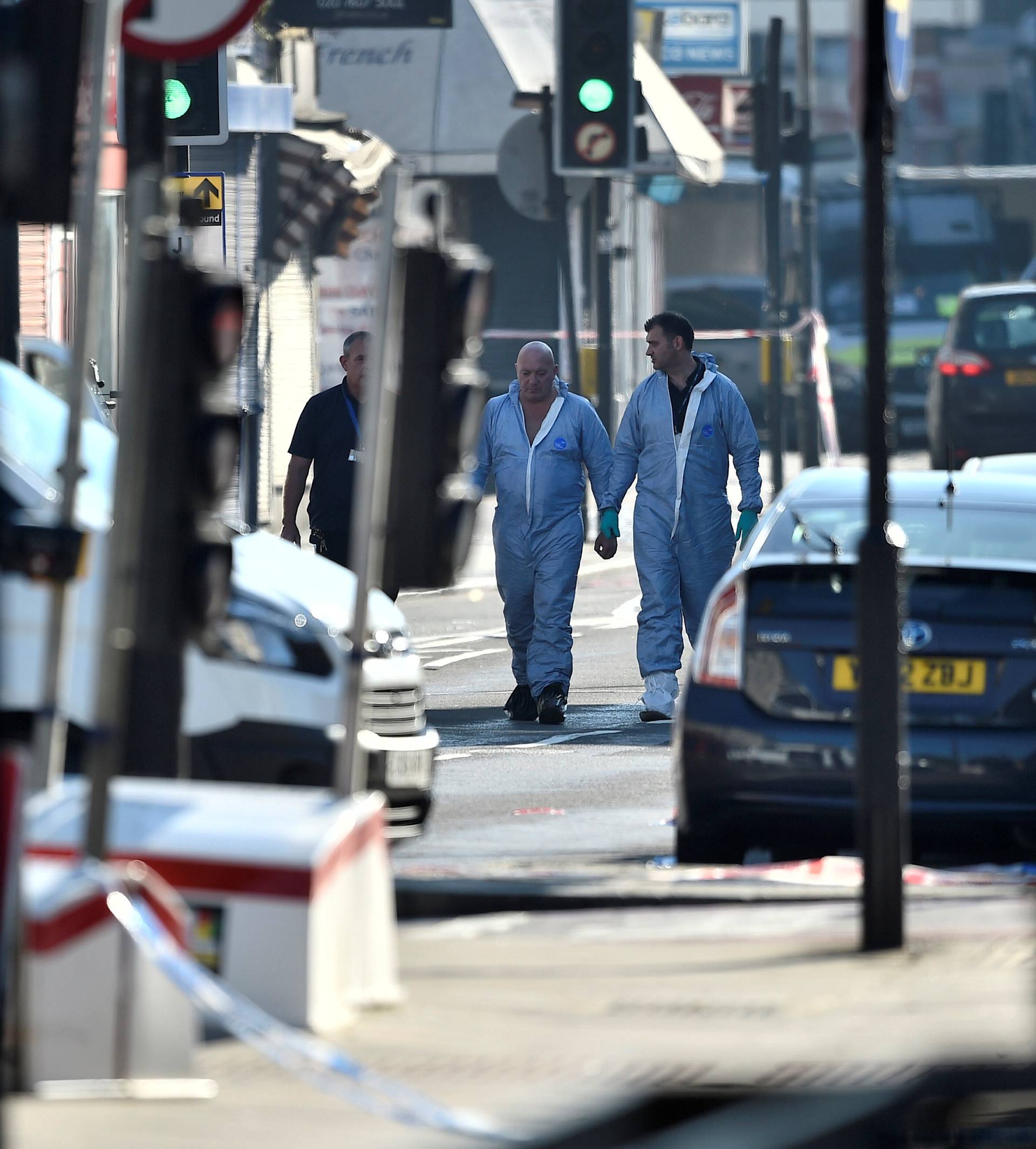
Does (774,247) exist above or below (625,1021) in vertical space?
above

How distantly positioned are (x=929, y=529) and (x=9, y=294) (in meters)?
3.24

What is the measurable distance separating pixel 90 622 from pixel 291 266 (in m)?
20.0

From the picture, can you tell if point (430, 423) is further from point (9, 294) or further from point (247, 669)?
point (9, 294)

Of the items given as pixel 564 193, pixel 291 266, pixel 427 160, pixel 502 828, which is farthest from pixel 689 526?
pixel 427 160

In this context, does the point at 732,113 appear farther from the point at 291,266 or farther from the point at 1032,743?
the point at 1032,743

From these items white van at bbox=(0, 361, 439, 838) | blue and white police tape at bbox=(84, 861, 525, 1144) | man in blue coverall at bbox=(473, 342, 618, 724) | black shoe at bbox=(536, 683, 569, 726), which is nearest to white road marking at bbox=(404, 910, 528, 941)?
white van at bbox=(0, 361, 439, 838)

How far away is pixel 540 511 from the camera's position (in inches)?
534

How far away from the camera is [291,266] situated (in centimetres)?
2762

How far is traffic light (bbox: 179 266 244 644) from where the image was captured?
6.03m

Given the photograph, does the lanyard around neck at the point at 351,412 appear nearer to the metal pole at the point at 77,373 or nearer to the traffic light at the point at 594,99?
the metal pole at the point at 77,373

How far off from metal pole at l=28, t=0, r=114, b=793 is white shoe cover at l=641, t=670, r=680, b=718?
6.68 meters

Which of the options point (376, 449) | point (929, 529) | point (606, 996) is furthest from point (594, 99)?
point (606, 996)

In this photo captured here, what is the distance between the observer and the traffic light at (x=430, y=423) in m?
6.85

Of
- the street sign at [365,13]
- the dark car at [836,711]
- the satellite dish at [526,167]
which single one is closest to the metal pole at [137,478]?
the dark car at [836,711]
